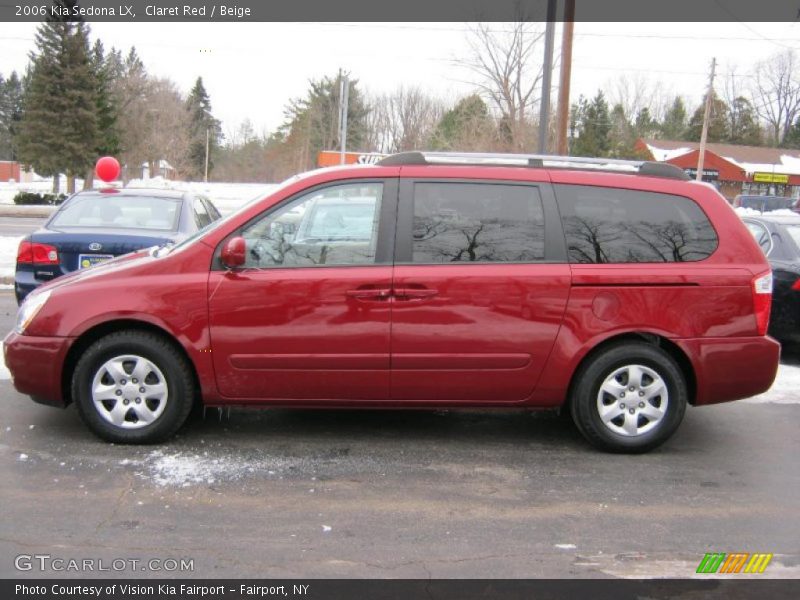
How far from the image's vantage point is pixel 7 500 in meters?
3.82

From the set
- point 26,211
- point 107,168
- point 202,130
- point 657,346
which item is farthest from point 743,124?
point 657,346

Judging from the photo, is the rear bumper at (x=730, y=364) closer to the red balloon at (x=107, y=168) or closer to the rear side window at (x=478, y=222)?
the rear side window at (x=478, y=222)

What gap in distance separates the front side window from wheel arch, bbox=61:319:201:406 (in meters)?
0.71

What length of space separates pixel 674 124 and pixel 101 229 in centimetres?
7739

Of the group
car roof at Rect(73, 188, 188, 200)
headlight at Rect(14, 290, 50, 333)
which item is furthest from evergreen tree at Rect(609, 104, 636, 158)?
headlight at Rect(14, 290, 50, 333)

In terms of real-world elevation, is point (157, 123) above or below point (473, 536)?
above

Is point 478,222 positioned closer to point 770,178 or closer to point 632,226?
point 632,226

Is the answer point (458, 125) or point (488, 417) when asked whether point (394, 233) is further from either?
point (458, 125)

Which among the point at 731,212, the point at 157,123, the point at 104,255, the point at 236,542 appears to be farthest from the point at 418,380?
the point at 157,123

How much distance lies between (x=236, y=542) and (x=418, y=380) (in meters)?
1.56

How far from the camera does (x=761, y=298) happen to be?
462 centimetres

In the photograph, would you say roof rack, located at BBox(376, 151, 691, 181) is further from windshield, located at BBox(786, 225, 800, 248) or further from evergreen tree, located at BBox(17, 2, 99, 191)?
evergreen tree, located at BBox(17, 2, 99, 191)

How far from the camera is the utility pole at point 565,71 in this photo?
12828 mm

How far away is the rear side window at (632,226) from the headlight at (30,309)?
11.1 ft
